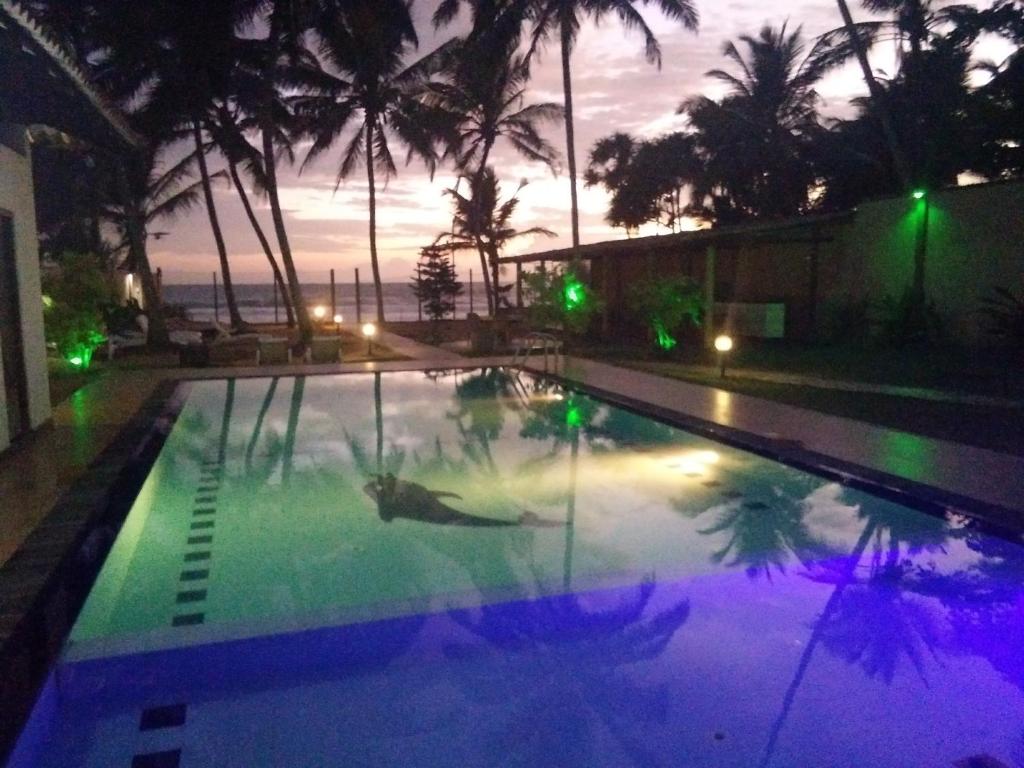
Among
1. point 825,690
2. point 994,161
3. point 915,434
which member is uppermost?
point 994,161

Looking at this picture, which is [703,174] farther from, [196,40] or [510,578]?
[510,578]

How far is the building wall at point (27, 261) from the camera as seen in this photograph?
25.7 feet

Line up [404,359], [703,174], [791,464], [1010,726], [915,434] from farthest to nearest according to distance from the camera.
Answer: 1. [703,174]
2. [404,359]
3. [915,434]
4. [791,464]
5. [1010,726]

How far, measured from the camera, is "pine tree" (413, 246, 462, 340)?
2814 centimetres

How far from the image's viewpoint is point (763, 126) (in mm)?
25203

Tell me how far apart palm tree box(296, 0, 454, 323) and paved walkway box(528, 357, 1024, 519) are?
11341 mm

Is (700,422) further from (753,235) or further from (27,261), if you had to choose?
(753,235)

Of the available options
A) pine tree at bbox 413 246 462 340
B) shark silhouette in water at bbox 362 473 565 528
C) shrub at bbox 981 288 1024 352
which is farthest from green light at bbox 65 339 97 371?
pine tree at bbox 413 246 462 340

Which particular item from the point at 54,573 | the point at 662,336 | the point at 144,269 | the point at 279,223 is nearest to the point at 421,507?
the point at 54,573

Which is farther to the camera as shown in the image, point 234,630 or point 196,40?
point 196,40

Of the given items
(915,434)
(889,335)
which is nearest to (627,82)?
(889,335)

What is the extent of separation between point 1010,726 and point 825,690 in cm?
74

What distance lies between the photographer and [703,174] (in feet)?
88.0

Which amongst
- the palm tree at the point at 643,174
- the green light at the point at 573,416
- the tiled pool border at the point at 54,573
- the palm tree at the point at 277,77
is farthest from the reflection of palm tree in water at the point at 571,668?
the palm tree at the point at 643,174
